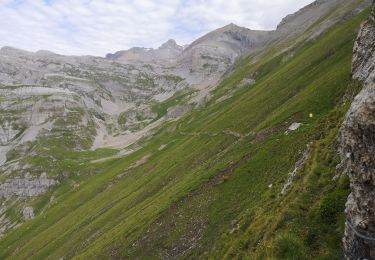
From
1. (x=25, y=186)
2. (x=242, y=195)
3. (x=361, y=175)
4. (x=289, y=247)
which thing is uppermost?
(x=361, y=175)

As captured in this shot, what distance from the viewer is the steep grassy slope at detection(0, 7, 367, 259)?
24172 millimetres

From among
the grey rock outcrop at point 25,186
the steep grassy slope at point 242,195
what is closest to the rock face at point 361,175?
the steep grassy slope at point 242,195

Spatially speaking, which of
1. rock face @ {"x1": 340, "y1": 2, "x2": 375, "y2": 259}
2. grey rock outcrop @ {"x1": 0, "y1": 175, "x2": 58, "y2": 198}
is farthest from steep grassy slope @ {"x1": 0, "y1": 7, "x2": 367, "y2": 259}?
grey rock outcrop @ {"x1": 0, "y1": 175, "x2": 58, "y2": 198}

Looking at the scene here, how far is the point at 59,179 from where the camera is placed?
591 ft

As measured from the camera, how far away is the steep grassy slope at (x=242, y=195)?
24.2 m

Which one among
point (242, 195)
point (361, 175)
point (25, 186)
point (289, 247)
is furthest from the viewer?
point (25, 186)

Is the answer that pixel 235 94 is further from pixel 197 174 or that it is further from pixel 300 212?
pixel 300 212

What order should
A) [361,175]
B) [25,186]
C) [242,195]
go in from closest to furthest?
[361,175] → [242,195] → [25,186]

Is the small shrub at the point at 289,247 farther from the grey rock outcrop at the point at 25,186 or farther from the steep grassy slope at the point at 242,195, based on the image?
the grey rock outcrop at the point at 25,186

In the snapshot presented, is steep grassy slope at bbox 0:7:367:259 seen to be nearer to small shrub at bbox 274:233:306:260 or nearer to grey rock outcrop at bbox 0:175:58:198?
small shrub at bbox 274:233:306:260

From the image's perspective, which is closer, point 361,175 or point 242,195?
point 361,175

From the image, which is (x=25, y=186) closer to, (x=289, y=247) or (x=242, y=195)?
(x=242, y=195)

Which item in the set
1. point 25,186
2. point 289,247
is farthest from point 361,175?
point 25,186

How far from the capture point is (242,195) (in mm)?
44438
